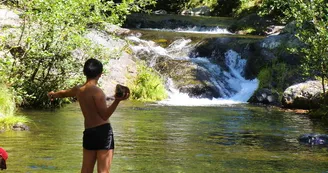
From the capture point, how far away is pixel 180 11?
48844mm

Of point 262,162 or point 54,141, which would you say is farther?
point 54,141

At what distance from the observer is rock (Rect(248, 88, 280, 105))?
24.2 meters

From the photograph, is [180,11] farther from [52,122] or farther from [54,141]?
[54,141]

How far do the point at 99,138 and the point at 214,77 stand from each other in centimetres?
2082

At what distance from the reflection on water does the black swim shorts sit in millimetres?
3346

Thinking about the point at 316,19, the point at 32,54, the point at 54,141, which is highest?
the point at 316,19

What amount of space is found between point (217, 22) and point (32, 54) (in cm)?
2476

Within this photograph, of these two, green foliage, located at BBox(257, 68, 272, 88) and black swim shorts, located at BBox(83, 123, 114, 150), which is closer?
black swim shorts, located at BBox(83, 123, 114, 150)

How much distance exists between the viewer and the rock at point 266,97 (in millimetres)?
24223

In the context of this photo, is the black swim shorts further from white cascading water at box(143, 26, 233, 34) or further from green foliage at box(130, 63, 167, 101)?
white cascading water at box(143, 26, 233, 34)

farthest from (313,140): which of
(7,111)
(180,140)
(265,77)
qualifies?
(265,77)

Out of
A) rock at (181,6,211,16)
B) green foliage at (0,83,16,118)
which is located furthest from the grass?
rock at (181,6,211,16)

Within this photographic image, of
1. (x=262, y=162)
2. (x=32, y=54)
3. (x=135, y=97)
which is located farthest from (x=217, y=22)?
(x=262, y=162)

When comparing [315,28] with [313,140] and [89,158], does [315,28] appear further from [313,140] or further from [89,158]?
[89,158]
